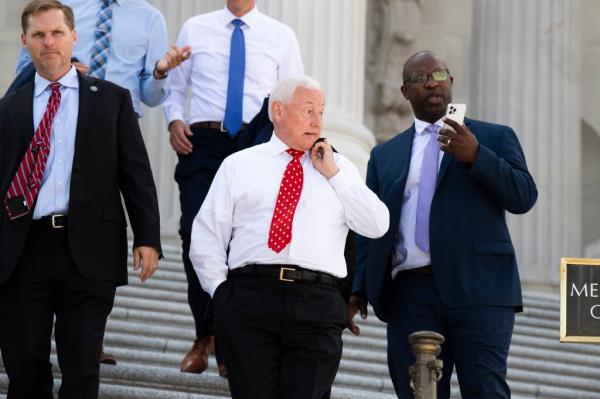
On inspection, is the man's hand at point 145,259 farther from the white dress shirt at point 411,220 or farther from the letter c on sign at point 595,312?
the letter c on sign at point 595,312

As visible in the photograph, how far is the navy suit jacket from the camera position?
22.0 ft

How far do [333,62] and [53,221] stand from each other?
249 inches

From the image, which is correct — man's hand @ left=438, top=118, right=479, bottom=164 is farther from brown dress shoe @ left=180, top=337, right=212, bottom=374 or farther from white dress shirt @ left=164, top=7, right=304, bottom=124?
brown dress shoe @ left=180, top=337, right=212, bottom=374

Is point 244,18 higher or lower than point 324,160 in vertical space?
higher

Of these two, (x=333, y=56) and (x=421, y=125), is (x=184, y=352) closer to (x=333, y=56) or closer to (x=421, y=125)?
(x=421, y=125)

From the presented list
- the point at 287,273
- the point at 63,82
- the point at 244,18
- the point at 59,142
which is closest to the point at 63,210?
the point at 59,142

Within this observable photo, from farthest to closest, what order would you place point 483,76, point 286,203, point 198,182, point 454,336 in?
point 483,76, point 198,182, point 454,336, point 286,203

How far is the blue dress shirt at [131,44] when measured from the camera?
8312 millimetres

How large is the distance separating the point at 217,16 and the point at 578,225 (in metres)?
8.26

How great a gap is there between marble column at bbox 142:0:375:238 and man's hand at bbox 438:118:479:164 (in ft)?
18.6

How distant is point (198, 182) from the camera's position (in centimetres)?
798

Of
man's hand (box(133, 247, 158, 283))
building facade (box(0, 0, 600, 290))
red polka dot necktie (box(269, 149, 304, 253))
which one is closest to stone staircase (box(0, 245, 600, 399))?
man's hand (box(133, 247, 158, 283))

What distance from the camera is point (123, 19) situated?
8438mm

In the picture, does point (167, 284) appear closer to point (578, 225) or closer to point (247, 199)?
point (247, 199)
